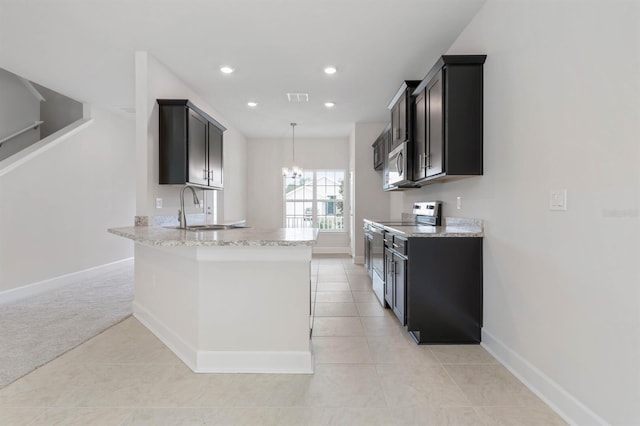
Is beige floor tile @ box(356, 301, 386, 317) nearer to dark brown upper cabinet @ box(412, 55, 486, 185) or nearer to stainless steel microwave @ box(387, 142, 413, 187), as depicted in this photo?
stainless steel microwave @ box(387, 142, 413, 187)

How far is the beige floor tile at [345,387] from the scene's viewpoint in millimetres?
1846

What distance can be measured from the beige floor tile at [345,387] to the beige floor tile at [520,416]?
21.7 inches

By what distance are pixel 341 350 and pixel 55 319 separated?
2824mm

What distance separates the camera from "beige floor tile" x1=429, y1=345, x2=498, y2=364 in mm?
2334

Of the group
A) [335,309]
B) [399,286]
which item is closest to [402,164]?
[399,286]

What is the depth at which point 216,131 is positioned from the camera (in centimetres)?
462

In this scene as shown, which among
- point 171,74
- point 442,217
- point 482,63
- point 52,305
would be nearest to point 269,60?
point 171,74

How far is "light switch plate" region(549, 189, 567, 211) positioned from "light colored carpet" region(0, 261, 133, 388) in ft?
11.4

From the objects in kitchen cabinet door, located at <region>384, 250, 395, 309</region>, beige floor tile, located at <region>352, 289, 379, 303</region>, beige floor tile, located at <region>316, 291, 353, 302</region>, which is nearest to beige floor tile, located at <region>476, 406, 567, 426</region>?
kitchen cabinet door, located at <region>384, 250, 395, 309</region>

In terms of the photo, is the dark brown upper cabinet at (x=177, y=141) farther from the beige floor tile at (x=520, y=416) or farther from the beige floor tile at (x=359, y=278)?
the beige floor tile at (x=520, y=416)

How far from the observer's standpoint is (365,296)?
4055 millimetres

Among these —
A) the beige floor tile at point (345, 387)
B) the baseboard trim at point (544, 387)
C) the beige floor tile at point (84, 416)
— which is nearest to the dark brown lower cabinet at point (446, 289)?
the baseboard trim at point (544, 387)

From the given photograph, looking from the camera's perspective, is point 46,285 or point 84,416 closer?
point 84,416

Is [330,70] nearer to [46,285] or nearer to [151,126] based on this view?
[151,126]
